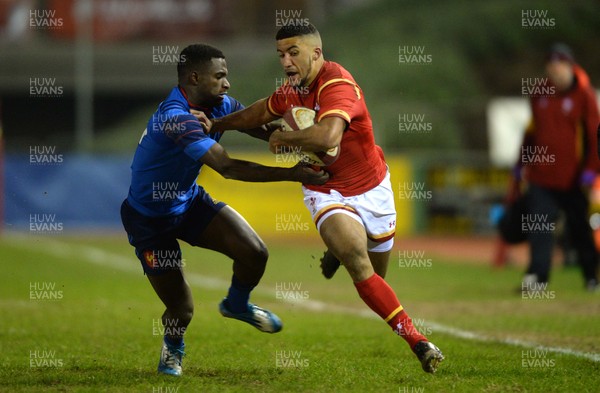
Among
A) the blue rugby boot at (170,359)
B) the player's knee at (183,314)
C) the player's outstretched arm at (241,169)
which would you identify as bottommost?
the blue rugby boot at (170,359)

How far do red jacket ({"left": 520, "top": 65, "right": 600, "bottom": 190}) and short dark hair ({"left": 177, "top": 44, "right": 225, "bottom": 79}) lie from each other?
6.37 meters

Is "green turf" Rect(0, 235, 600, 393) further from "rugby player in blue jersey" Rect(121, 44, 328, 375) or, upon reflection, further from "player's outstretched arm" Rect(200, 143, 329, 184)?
"player's outstretched arm" Rect(200, 143, 329, 184)

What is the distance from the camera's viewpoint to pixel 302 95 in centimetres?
773

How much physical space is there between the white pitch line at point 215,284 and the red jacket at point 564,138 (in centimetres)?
293

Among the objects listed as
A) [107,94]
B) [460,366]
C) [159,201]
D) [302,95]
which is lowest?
[107,94]

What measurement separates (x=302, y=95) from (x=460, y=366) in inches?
90.7

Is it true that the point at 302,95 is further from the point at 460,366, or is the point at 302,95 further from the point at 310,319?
the point at 310,319

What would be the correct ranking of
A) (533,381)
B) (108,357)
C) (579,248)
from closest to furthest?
1. (533,381)
2. (108,357)
3. (579,248)

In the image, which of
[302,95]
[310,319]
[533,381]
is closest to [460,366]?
[533,381]

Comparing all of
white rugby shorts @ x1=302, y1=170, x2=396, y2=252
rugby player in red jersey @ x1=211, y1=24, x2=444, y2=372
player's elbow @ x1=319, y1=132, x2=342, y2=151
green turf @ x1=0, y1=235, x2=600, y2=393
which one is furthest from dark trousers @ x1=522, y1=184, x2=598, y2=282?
player's elbow @ x1=319, y1=132, x2=342, y2=151

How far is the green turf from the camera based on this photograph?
7.13 m

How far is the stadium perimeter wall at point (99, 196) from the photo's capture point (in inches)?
1026

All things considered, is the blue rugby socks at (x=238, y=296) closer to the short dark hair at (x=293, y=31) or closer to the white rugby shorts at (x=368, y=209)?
the white rugby shorts at (x=368, y=209)

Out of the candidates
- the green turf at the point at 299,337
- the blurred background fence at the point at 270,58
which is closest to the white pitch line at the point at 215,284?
the green turf at the point at 299,337
